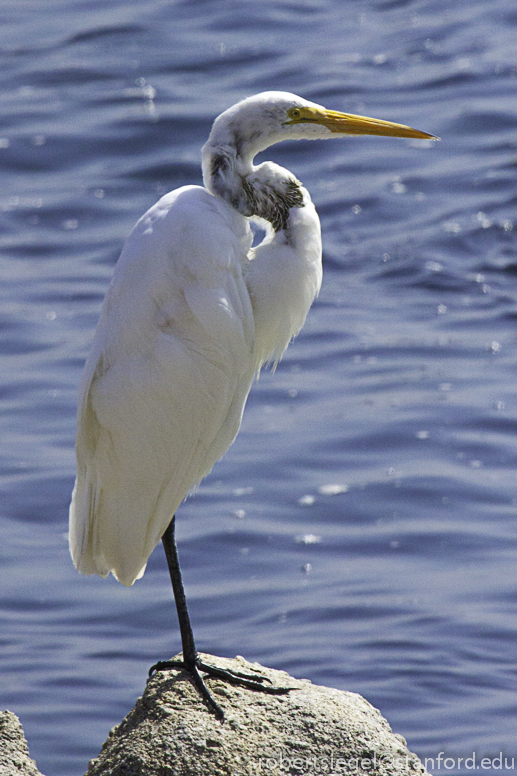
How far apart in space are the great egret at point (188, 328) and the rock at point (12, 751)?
2.19 feet

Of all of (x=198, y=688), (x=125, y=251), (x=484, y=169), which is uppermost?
(x=125, y=251)

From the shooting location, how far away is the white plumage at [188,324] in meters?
4.96

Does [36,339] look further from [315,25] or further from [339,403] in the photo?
[315,25]

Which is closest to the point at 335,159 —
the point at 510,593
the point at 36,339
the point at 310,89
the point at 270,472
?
the point at 310,89

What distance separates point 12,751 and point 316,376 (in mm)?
7898

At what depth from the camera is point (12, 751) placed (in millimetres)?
4961

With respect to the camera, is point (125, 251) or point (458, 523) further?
point (458, 523)

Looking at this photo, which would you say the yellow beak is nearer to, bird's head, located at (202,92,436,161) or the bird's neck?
bird's head, located at (202,92,436,161)

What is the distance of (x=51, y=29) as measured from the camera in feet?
69.2

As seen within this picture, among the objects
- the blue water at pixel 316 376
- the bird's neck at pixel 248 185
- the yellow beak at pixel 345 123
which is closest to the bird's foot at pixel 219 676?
the bird's neck at pixel 248 185

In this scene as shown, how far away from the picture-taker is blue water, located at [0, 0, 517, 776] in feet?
29.2

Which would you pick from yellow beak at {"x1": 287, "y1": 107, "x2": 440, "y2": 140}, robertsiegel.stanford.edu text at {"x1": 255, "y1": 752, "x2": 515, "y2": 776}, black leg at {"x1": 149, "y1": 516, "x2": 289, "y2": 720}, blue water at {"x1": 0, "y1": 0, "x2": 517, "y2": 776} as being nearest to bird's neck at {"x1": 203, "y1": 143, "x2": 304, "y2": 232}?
yellow beak at {"x1": 287, "y1": 107, "x2": 440, "y2": 140}

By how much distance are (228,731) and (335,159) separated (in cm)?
1346

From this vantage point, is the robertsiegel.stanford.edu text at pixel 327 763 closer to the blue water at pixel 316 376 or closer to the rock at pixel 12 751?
the rock at pixel 12 751
